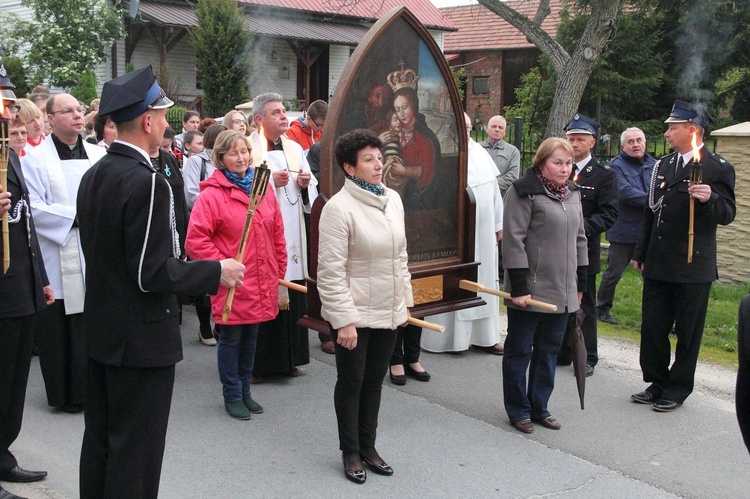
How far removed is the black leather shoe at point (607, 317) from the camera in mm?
8297

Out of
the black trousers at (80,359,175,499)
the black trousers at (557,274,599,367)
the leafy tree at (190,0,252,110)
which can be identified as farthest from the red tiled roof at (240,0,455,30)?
the black trousers at (80,359,175,499)

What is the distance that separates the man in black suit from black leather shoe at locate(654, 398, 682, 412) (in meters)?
4.07

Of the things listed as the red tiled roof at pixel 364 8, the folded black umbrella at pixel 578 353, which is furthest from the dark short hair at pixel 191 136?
the red tiled roof at pixel 364 8

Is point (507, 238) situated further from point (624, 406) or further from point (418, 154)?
point (624, 406)

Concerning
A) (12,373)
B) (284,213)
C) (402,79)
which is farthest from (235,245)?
(12,373)

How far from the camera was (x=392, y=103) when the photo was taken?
16.7 ft

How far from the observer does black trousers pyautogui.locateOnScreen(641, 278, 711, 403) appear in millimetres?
5715

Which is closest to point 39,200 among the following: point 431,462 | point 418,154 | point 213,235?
point 213,235

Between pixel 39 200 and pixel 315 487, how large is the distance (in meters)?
2.59

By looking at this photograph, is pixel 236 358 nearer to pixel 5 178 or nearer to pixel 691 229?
pixel 5 178

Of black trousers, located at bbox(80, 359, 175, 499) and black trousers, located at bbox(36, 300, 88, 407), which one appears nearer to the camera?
black trousers, located at bbox(80, 359, 175, 499)

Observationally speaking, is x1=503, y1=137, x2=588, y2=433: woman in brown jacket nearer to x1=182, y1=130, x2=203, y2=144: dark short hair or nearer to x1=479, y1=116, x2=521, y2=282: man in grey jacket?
x1=479, y1=116, x2=521, y2=282: man in grey jacket

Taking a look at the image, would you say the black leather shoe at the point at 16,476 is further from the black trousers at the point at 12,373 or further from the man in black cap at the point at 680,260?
the man in black cap at the point at 680,260

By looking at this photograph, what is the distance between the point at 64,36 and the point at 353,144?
67.6 feet
